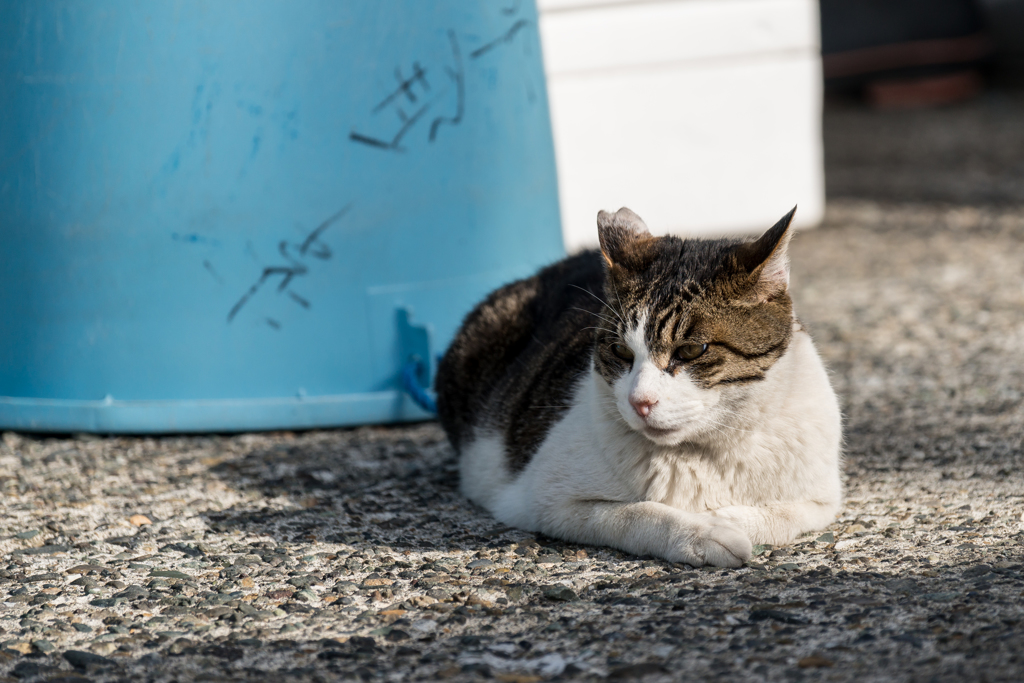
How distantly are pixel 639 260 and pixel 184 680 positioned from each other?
140cm

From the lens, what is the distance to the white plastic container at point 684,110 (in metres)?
6.32

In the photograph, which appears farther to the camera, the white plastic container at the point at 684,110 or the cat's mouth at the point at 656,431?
the white plastic container at the point at 684,110

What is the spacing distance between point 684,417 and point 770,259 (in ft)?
1.35

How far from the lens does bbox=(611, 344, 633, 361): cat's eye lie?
2.52 meters

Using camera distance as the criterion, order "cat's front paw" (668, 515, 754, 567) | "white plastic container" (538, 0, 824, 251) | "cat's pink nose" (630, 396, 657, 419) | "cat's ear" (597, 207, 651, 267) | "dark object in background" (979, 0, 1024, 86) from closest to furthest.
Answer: "cat's pink nose" (630, 396, 657, 419) → "cat's front paw" (668, 515, 754, 567) → "cat's ear" (597, 207, 651, 267) → "white plastic container" (538, 0, 824, 251) → "dark object in background" (979, 0, 1024, 86)

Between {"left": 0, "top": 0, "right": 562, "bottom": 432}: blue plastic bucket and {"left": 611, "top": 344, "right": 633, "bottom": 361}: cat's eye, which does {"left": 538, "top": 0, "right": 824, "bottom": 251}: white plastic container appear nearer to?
{"left": 0, "top": 0, "right": 562, "bottom": 432}: blue plastic bucket

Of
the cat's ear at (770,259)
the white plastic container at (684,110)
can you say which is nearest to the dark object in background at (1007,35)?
the white plastic container at (684,110)

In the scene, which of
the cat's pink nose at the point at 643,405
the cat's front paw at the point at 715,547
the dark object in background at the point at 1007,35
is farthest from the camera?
the dark object in background at the point at 1007,35

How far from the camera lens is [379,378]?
3.77 m

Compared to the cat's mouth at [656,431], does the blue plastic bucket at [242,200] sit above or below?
above

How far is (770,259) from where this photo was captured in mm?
2447

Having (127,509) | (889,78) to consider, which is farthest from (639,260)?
(889,78)

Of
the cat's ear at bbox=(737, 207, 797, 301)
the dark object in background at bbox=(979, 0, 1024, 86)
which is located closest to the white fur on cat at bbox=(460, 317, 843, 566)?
the cat's ear at bbox=(737, 207, 797, 301)

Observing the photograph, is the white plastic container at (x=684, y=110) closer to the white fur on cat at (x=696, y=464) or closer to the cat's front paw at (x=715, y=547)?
the white fur on cat at (x=696, y=464)
